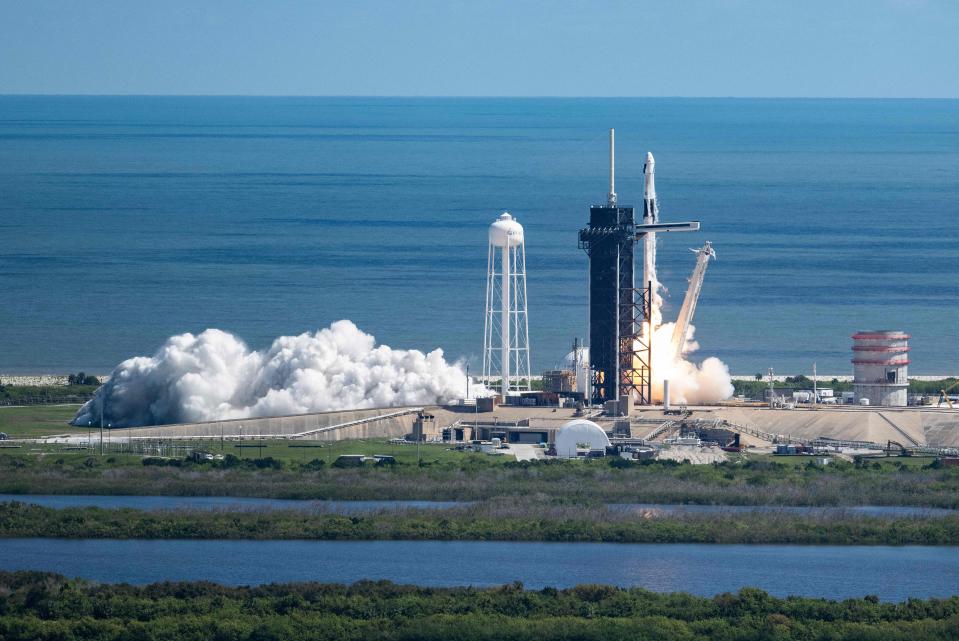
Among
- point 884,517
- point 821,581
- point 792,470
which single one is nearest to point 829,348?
point 792,470

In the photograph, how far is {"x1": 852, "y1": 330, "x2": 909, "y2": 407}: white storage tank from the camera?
3366 inches

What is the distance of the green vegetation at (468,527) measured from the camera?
199 feet

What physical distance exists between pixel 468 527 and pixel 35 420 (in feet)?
95.1

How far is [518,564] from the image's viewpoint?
189 ft

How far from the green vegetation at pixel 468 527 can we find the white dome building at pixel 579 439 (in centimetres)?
1323

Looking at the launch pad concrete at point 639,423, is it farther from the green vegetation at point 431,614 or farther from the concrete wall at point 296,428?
the green vegetation at point 431,614

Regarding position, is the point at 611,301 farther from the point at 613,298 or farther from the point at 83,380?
the point at 83,380

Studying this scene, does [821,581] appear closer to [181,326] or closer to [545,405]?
[545,405]

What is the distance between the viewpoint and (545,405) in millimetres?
83875

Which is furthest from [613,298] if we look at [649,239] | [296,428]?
[296,428]

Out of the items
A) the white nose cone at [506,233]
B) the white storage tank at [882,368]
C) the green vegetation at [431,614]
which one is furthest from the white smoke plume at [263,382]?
Result: the green vegetation at [431,614]

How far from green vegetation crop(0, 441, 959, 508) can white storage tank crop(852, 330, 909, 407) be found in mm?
12278

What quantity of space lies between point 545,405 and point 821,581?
2903 cm

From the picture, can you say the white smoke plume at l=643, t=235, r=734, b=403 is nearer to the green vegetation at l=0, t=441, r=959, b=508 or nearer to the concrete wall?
the concrete wall
